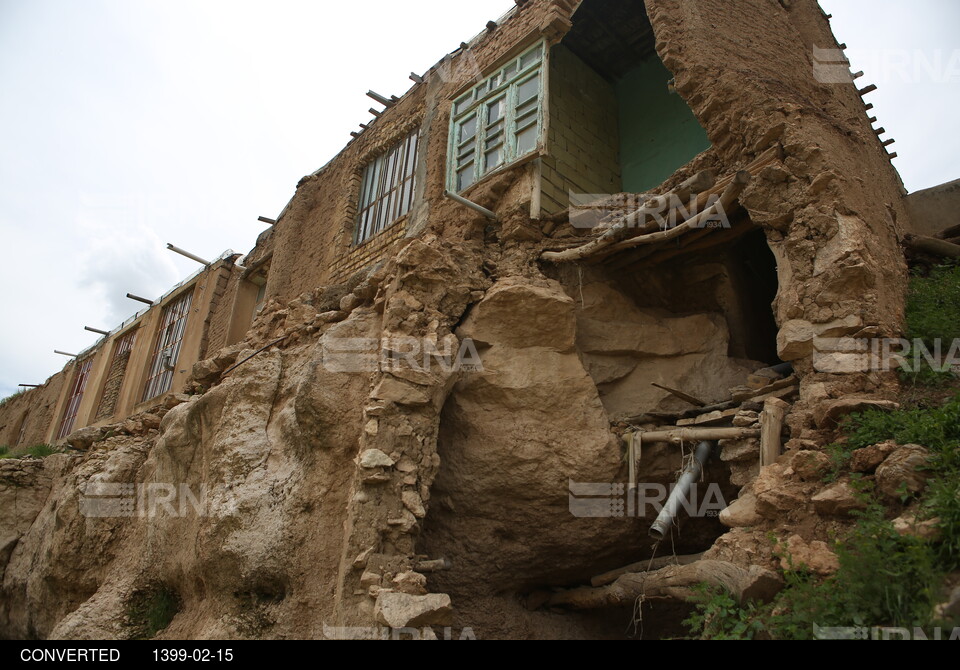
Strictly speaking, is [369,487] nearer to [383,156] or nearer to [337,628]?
[337,628]

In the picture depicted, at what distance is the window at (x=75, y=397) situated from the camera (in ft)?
56.3

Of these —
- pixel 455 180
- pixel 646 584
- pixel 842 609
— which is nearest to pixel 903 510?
pixel 842 609

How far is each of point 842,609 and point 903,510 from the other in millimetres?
807

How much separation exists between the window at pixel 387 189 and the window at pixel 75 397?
443 inches

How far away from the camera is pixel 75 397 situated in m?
17.7

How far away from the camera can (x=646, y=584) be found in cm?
592

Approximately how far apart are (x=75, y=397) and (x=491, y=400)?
1537 centimetres

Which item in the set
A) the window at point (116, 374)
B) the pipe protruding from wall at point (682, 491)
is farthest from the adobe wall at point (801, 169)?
the window at point (116, 374)

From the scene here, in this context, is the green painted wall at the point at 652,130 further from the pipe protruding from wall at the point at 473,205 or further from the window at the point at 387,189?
the window at the point at 387,189

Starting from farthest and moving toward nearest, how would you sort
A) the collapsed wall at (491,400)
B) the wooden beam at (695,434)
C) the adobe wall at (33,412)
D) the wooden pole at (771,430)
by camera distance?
1. the adobe wall at (33,412)
2. the wooden beam at (695,434)
3. the collapsed wall at (491,400)
4. the wooden pole at (771,430)

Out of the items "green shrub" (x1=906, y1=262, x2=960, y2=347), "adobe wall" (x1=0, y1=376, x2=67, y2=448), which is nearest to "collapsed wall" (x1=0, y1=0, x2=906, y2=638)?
"green shrub" (x1=906, y1=262, x2=960, y2=347)

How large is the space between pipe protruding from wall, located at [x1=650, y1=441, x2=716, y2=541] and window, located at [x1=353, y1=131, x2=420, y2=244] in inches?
207

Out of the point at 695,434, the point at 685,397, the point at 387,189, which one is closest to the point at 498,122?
the point at 387,189

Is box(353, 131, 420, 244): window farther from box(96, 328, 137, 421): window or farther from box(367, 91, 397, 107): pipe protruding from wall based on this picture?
box(96, 328, 137, 421): window
